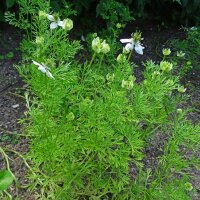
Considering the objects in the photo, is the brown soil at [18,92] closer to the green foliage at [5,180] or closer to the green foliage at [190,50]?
the green foliage at [190,50]

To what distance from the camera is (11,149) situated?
236cm

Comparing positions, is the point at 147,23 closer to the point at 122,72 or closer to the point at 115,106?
the point at 122,72

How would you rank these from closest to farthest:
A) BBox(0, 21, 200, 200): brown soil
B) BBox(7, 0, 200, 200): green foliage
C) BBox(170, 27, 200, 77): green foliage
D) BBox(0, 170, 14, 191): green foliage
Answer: BBox(0, 170, 14, 191): green foliage → BBox(7, 0, 200, 200): green foliage → BBox(0, 21, 200, 200): brown soil → BBox(170, 27, 200, 77): green foliage

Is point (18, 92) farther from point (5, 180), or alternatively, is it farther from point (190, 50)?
point (190, 50)

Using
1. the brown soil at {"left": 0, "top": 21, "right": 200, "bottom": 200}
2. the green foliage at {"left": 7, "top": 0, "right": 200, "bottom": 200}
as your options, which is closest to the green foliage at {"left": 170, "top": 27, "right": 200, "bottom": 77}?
the brown soil at {"left": 0, "top": 21, "right": 200, "bottom": 200}

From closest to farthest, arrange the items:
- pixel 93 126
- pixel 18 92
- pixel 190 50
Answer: pixel 93 126
pixel 18 92
pixel 190 50

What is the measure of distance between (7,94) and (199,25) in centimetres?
194

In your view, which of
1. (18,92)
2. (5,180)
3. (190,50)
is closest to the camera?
(5,180)

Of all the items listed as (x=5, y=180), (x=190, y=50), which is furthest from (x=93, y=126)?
(x=190, y=50)

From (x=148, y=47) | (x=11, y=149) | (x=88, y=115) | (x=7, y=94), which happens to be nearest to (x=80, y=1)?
(x=148, y=47)

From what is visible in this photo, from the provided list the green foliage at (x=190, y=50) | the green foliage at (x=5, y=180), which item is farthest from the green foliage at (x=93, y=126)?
the green foliage at (x=190, y=50)

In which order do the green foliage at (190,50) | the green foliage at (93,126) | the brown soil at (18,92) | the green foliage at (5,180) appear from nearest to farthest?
Answer: 1. the green foliage at (5,180)
2. the green foliage at (93,126)
3. the brown soil at (18,92)
4. the green foliage at (190,50)

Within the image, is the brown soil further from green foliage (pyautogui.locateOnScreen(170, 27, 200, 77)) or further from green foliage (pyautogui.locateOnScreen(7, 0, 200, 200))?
green foliage (pyautogui.locateOnScreen(7, 0, 200, 200))

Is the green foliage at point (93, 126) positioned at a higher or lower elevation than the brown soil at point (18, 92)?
higher
